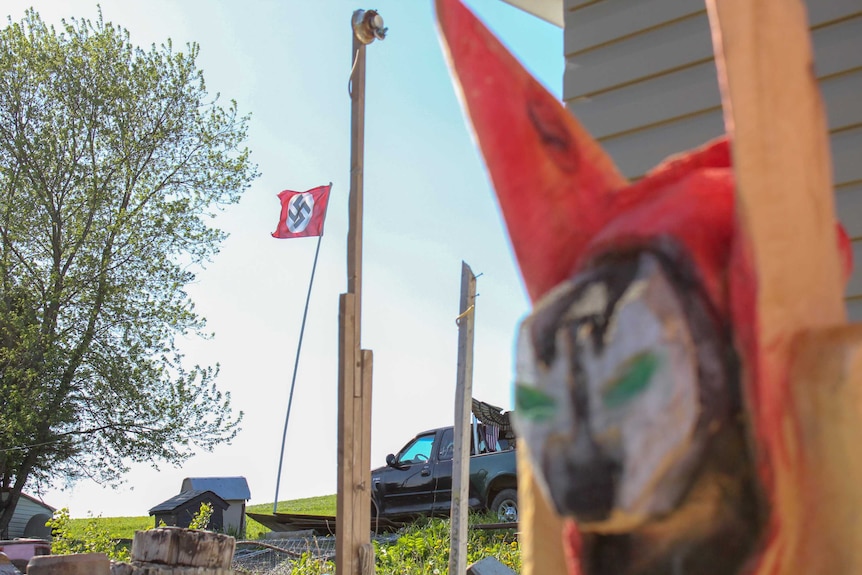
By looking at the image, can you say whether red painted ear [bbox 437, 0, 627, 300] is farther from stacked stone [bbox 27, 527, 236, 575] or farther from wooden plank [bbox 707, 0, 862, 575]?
stacked stone [bbox 27, 527, 236, 575]

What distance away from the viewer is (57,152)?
15805 mm

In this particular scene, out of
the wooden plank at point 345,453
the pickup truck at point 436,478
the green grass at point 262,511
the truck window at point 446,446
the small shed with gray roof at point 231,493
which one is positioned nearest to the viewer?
the wooden plank at point 345,453

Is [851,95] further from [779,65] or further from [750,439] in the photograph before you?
[750,439]

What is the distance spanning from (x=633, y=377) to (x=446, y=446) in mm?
8783

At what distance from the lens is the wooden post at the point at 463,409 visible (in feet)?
14.7

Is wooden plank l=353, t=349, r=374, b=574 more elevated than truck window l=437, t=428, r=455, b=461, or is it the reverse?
truck window l=437, t=428, r=455, b=461

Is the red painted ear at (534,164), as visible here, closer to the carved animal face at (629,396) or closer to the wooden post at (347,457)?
the carved animal face at (629,396)

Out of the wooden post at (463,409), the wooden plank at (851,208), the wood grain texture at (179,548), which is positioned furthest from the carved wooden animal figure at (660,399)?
the wooden post at (463,409)

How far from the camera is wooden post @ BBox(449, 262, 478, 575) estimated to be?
447 centimetres

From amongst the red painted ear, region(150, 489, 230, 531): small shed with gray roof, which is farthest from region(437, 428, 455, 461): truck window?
the red painted ear

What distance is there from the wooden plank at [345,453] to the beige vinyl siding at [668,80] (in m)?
1.22

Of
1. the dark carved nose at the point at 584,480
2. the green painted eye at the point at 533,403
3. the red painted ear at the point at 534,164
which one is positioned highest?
the red painted ear at the point at 534,164

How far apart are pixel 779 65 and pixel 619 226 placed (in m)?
0.19

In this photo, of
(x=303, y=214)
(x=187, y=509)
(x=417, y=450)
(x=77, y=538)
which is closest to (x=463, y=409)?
(x=77, y=538)
